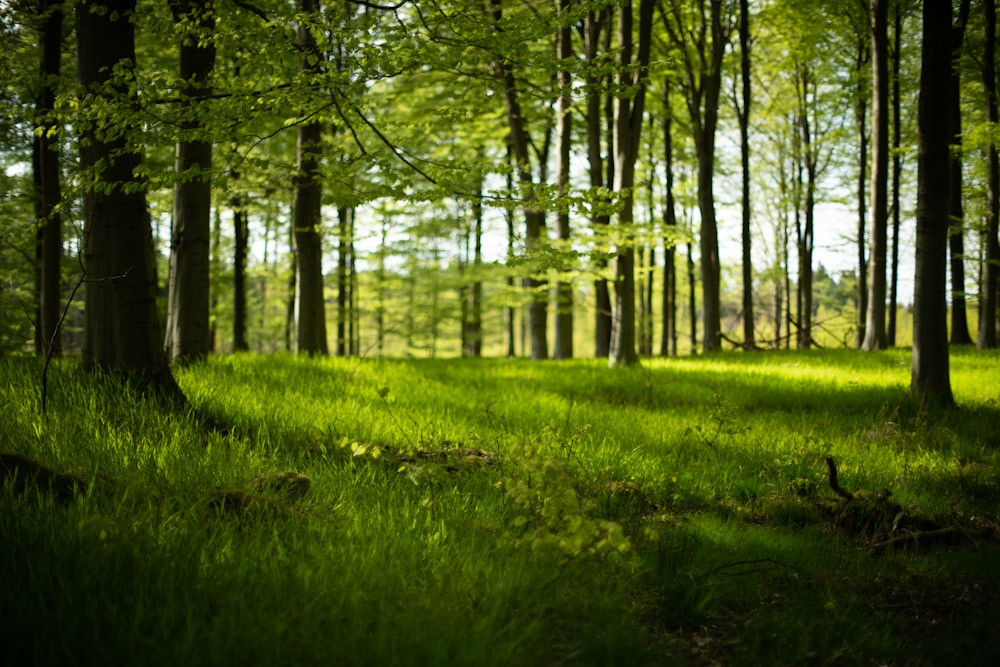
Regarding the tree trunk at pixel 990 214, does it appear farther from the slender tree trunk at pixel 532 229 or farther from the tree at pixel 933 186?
the slender tree trunk at pixel 532 229

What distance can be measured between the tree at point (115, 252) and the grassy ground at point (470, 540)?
328 mm

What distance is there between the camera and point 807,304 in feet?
72.9

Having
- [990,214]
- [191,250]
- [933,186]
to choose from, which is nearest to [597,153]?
[933,186]

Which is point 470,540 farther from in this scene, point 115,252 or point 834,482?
point 115,252

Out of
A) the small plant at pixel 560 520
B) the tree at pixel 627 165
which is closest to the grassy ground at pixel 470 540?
the small plant at pixel 560 520

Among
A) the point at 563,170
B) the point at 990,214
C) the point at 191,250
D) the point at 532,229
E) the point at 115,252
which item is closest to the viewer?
the point at 115,252

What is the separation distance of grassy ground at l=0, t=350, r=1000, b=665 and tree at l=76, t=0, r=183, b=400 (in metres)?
0.33

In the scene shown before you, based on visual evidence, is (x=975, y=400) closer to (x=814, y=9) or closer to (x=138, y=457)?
(x=138, y=457)

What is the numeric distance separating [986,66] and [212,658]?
1749 cm

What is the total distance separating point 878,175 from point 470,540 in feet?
47.2

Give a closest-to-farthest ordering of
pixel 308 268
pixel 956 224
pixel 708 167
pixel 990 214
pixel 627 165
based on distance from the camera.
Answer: pixel 627 165 → pixel 308 268 → pixel 990 214 → pixel 956 224 → pixel 708 167

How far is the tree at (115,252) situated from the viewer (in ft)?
15.6

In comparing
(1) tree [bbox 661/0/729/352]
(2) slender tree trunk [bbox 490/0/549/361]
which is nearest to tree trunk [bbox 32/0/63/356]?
(2) slender tree trunk [bbox 490/0/549/361]

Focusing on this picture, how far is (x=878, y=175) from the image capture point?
13.4 m
